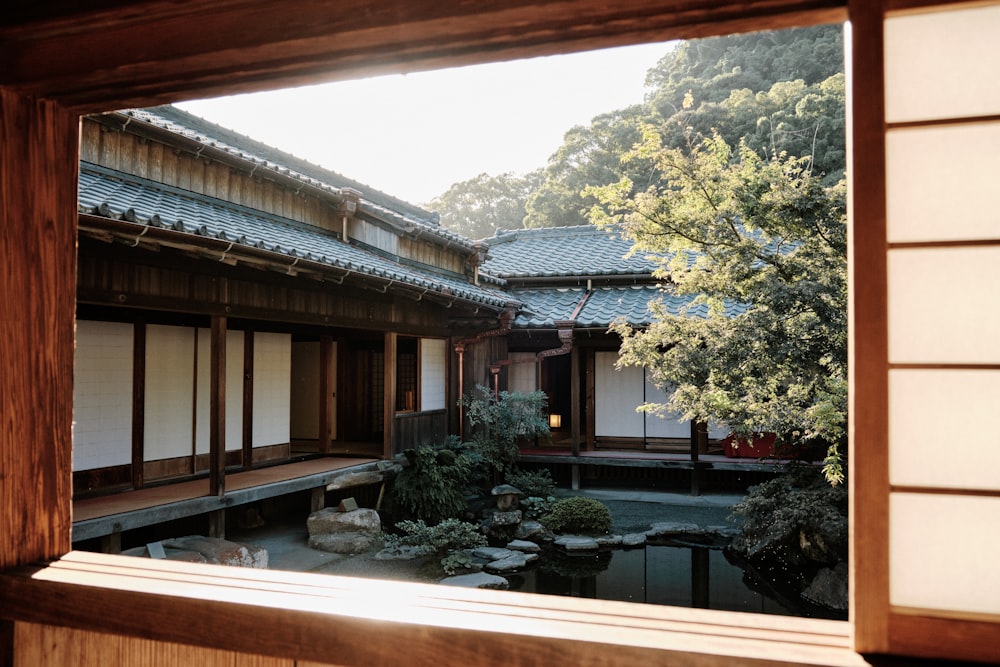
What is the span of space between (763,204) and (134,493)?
7.54m

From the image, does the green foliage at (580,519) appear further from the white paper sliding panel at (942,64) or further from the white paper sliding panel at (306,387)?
the white paper sliding panel at (942,64)

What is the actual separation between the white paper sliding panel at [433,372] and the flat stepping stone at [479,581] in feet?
14.7

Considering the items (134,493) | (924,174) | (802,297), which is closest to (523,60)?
(924,174)

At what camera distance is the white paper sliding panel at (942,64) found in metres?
1.31

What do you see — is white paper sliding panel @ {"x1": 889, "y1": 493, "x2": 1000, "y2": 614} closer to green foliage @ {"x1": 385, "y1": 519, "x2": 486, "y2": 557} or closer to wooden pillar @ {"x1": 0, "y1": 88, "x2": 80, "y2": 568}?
wooden pillar @ {"x1": 0, "y1": 88, "x2": 80, "y2": 568}

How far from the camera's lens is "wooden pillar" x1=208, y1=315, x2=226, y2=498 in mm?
7215

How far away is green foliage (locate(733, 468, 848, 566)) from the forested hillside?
34.6ft

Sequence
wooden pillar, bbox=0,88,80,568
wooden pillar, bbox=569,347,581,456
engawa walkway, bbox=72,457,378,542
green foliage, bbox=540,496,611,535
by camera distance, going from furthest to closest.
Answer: wooden pillar, bbox=569,347,581,456, green foliage, bbox=540,496,611,535, engawa walkway, bbox=72,457,378,542, wooden pillar, bbox=0,88,80,568

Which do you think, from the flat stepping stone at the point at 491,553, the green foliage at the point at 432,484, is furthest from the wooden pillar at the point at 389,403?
the flat stepping stone at the point at 491,553

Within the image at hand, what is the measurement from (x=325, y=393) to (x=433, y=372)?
2.00m

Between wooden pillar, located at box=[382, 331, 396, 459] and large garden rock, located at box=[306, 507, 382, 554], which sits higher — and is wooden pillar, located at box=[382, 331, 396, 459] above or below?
above

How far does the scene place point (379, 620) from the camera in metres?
1.46

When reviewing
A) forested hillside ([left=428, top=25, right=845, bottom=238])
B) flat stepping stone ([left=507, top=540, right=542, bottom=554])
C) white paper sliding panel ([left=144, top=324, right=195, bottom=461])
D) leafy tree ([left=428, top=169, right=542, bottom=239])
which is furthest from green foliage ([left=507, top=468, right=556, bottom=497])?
leafy tree ([left=428, top=169, right=542, bottom=239])

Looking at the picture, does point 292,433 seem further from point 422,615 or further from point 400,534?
point 422,615
